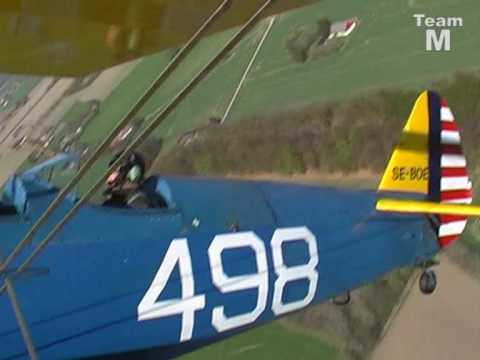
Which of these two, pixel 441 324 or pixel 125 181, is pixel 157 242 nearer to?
pixel 125 181

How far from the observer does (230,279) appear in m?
2.07

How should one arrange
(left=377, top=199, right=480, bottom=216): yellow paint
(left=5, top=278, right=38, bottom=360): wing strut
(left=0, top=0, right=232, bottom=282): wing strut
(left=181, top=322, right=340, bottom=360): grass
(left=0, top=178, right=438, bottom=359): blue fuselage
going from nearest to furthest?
(left=0, top=0, right=232, bottom=282): wing strut
(left=5, top=278, right=38, bottom=360): wing strut
(left=0, top=178, right=438, bottom=359): blue fuselage
(left=377, top=199, right=480, bottom=216): yellow paint
(left=181, top=322, right=340, bottom=360): grass

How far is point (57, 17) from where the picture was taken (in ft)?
4.53

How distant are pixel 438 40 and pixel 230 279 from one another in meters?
3.11

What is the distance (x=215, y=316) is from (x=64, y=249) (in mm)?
445

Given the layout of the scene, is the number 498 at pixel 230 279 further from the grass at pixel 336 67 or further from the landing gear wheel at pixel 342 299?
the grass at pixel 336 67

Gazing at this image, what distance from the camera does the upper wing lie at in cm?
137

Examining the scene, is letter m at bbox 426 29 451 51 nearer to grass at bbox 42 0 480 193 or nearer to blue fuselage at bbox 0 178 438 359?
grass at bbox 42 0 480 193

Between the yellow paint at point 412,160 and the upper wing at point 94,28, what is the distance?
1240 mm

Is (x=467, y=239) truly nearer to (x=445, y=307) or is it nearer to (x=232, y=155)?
(x=445, y=307)

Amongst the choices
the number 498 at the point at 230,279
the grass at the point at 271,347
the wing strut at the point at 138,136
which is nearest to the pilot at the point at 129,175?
the number 498 at the point at 230,279

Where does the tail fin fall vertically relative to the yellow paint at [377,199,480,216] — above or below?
above

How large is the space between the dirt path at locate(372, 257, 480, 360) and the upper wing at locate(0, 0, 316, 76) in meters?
2.51

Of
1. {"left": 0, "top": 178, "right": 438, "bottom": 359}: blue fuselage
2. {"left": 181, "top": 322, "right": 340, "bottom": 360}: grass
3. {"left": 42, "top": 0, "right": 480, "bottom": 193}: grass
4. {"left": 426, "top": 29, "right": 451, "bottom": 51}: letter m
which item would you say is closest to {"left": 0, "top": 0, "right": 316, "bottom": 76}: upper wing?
{"left": 0, "top": 178, "right": 438, "bottom": 359}: blue fuselage
